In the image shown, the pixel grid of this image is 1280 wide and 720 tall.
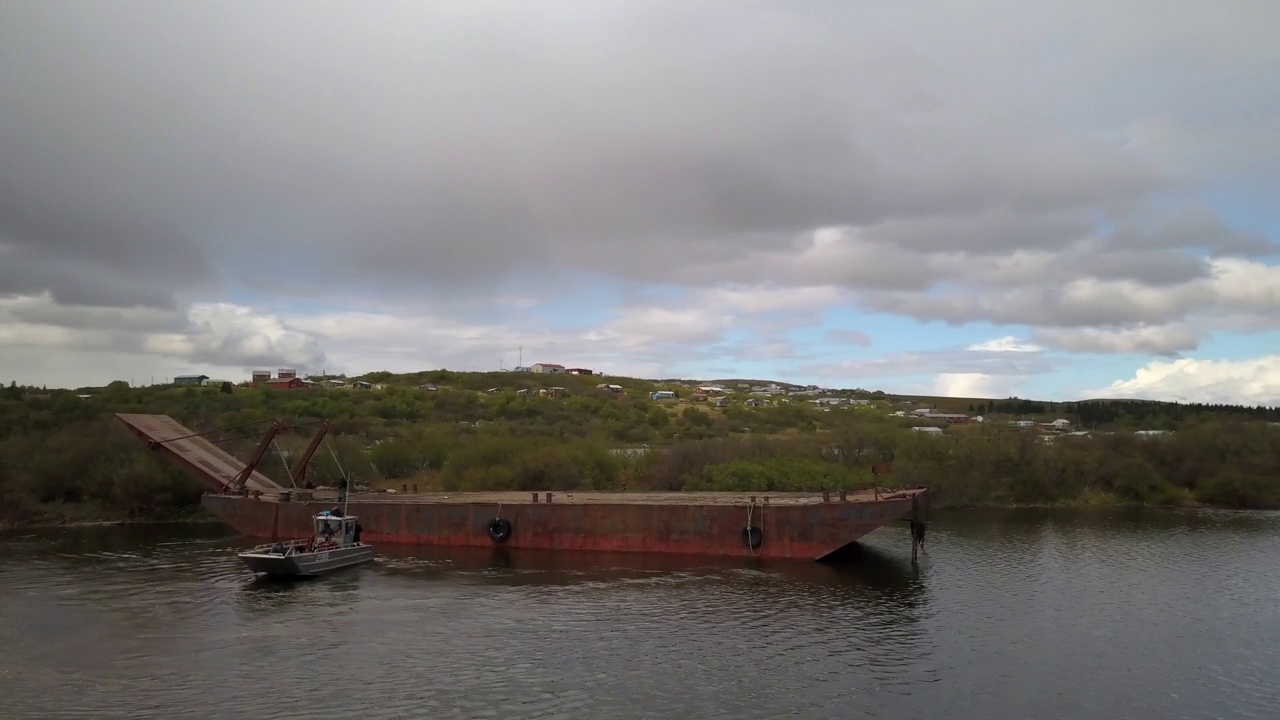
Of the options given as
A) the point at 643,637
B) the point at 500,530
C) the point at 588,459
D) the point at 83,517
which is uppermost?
the point at 588,459

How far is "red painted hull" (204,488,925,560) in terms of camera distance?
31.4m

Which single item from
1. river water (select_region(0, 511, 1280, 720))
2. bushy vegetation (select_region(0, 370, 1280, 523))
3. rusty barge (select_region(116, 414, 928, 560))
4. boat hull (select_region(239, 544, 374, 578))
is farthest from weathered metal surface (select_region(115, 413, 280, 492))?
boat hull (select_region(239, 544, 374, 578))

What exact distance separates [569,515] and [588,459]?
1383cm

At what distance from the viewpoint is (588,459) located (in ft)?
158

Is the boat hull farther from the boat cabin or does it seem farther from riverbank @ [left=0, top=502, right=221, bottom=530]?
riverbank @ [left=0, top=502, right=221, bottom=530]

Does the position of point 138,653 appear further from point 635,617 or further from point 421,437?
point 421,437

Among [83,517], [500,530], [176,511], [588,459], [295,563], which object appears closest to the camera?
[295,563]

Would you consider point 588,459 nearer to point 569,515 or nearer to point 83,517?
point 569,515

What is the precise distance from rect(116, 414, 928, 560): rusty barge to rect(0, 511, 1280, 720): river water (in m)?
1.05

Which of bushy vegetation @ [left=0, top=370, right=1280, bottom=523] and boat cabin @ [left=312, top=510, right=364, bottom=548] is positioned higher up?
bushy vegetation @ [left=0, top=370, right=1280, bottom=523]

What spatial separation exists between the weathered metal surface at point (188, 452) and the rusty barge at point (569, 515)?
0.21 feet

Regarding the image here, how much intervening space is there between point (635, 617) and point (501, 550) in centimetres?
1253

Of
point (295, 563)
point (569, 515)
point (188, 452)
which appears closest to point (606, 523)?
point (569, 515)

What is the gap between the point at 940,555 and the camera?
34.3m
